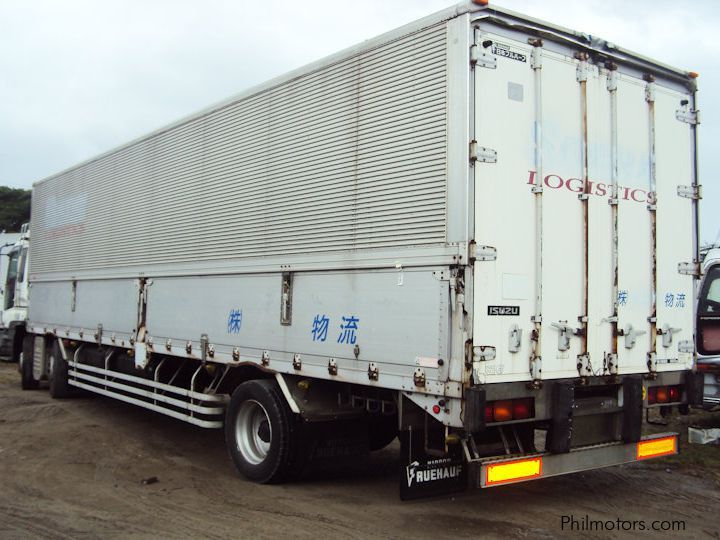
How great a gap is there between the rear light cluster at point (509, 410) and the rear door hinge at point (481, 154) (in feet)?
5.79

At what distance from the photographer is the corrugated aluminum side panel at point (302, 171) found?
5.40m

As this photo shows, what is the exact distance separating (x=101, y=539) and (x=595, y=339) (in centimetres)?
411

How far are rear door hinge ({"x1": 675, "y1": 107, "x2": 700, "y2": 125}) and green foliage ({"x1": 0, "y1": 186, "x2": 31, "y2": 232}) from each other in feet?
139

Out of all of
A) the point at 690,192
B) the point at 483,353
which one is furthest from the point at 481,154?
the point at 690,192

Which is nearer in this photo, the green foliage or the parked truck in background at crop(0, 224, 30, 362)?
the parked truck in background at crop(0, 224, 30, 362)

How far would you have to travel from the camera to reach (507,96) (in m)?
5.30

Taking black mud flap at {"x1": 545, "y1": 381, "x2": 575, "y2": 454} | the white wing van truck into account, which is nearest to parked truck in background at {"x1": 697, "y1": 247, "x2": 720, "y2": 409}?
the white wing van truck

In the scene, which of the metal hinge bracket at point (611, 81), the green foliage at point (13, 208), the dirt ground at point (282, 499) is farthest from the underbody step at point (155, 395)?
the green foliage at point (13, 208)

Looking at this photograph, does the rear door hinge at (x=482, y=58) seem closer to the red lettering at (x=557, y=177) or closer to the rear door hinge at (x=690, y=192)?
the red lettering at (x=557, y=177)

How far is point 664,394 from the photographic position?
6.29m

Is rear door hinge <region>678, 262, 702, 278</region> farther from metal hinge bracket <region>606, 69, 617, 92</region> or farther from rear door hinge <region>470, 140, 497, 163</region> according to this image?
rear door hinge <region>470, 140, 497, 163</region>

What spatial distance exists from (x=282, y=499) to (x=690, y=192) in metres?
4.69

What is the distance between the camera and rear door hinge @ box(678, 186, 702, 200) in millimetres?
6461

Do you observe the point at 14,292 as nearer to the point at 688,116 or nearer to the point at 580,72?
the point at 580,72
